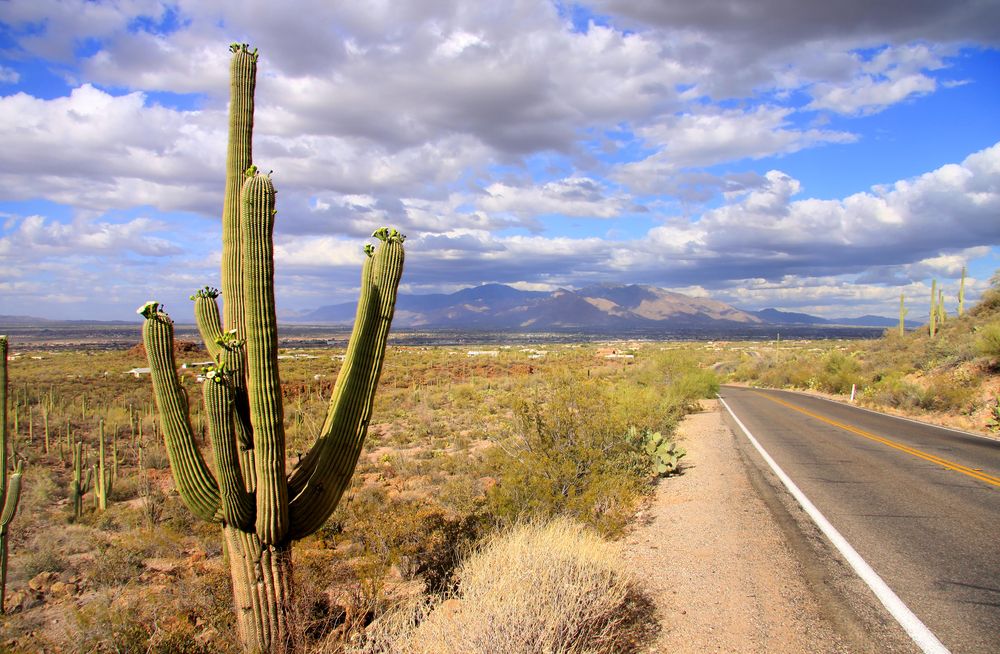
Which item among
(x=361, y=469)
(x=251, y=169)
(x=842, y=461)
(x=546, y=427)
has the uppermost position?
(x=251, y=169)

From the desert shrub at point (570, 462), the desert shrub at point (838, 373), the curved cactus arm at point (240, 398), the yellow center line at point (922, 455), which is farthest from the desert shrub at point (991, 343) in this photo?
the curved cactus arm at point (240, 398)

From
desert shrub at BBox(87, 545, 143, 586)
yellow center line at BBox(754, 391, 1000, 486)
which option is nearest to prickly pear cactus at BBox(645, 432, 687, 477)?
yellow center line at BBox(754, 391, 1000, 486)

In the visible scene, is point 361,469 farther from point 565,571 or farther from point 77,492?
point 565,571

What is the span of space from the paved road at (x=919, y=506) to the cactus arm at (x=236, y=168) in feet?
21.0

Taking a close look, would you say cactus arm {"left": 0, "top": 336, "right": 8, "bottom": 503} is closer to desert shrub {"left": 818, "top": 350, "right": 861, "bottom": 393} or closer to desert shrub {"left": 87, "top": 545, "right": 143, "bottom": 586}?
desert shrub {"left": 87, "top": 545, "right": 143, "bottom": 586}

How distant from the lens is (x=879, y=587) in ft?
17.1

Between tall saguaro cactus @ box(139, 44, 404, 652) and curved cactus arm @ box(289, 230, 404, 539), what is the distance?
0.04ft

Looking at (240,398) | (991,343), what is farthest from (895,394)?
(240,398)

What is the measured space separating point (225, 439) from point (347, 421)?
1144mm

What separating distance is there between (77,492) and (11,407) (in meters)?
16.0

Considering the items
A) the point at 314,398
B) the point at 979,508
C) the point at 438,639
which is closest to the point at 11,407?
the point at 314,398

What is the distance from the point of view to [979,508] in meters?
7.75

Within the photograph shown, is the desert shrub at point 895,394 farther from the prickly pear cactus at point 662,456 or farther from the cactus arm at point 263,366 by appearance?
the cactus arm at point 263,366

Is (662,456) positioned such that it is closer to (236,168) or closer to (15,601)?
(236,168)
